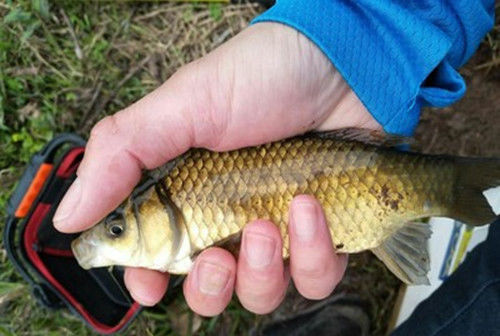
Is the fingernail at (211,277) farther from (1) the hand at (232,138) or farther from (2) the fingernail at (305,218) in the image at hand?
(2) the fingernail at (305,218)

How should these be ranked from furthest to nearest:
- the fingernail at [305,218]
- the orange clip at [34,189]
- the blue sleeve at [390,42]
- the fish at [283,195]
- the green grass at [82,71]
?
1. the green grass at [82,71]
2. the orange clip at [34,189]
3. the blue sleeve at [390,42]
4. the fish at [283,195]
5. the fingernail at [305,218]

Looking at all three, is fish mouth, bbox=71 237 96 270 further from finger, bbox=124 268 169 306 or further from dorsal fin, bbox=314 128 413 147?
dorsal fin, bbox=314 128 413 147

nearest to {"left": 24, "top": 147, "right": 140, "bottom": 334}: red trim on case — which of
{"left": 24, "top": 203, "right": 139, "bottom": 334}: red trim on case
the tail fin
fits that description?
{"left": 24, "top": 203, "right": 139, "bottom": 334}: red trim on case

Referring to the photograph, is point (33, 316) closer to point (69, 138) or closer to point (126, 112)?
point (69, 138)

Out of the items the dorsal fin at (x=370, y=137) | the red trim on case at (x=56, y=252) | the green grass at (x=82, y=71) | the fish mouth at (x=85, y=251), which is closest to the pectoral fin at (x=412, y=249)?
the dorsal fin at (x=370, y=137)

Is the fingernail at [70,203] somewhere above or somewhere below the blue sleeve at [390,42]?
below

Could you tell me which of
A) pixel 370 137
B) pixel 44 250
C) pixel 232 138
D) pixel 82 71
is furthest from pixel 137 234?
pixel 82 71

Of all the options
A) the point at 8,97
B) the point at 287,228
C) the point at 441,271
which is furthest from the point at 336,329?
the point at 8,97

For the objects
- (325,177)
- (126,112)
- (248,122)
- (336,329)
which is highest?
(126,112)
